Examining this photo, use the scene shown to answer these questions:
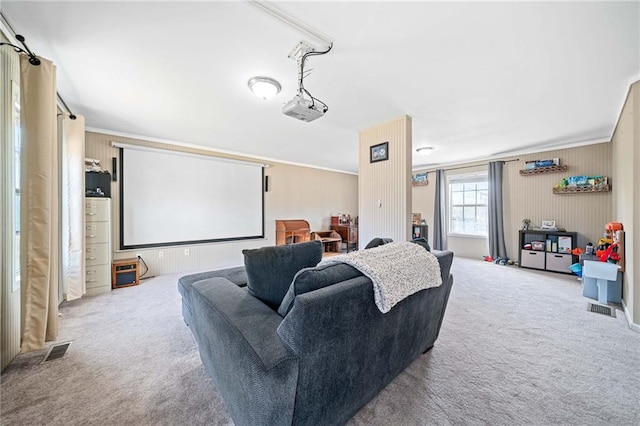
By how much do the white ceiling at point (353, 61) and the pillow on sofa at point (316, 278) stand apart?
1.65 meters

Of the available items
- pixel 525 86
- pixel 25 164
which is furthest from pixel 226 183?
pixel 525 86

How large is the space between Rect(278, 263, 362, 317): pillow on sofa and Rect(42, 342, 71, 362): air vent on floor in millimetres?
2141

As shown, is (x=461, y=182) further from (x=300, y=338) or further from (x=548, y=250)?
(x=300, y=338)

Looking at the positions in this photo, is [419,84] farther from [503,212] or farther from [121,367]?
[503,212]

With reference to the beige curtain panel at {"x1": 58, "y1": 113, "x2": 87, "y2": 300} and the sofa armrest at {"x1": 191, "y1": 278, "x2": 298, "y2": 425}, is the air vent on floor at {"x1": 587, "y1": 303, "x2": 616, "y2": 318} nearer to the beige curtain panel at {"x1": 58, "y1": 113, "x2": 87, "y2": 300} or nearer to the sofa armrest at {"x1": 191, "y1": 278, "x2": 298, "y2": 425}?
the sofa armrest at {"x1": 191, "y1": 278, "x2": 298, "y2": 425}

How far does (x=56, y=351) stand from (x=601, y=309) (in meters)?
5.66

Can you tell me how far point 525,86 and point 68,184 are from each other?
5.37m

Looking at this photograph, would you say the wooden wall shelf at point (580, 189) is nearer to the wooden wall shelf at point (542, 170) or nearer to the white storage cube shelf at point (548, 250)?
the wooden wall shelf at point (542, 170)

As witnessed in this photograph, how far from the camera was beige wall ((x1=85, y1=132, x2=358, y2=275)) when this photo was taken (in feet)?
12.9

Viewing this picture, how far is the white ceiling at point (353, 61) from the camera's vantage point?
1606mm

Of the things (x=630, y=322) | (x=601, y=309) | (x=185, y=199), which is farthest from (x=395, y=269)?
(x=185, y=199)

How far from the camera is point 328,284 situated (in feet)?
3.90

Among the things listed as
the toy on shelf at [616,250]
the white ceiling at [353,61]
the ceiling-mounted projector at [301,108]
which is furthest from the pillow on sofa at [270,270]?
the toy on shelf at [616,250]

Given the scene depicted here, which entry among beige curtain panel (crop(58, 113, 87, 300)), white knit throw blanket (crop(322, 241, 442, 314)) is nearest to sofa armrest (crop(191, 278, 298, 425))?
white knit throw blanket (crop(322, 241, 442, 314))
